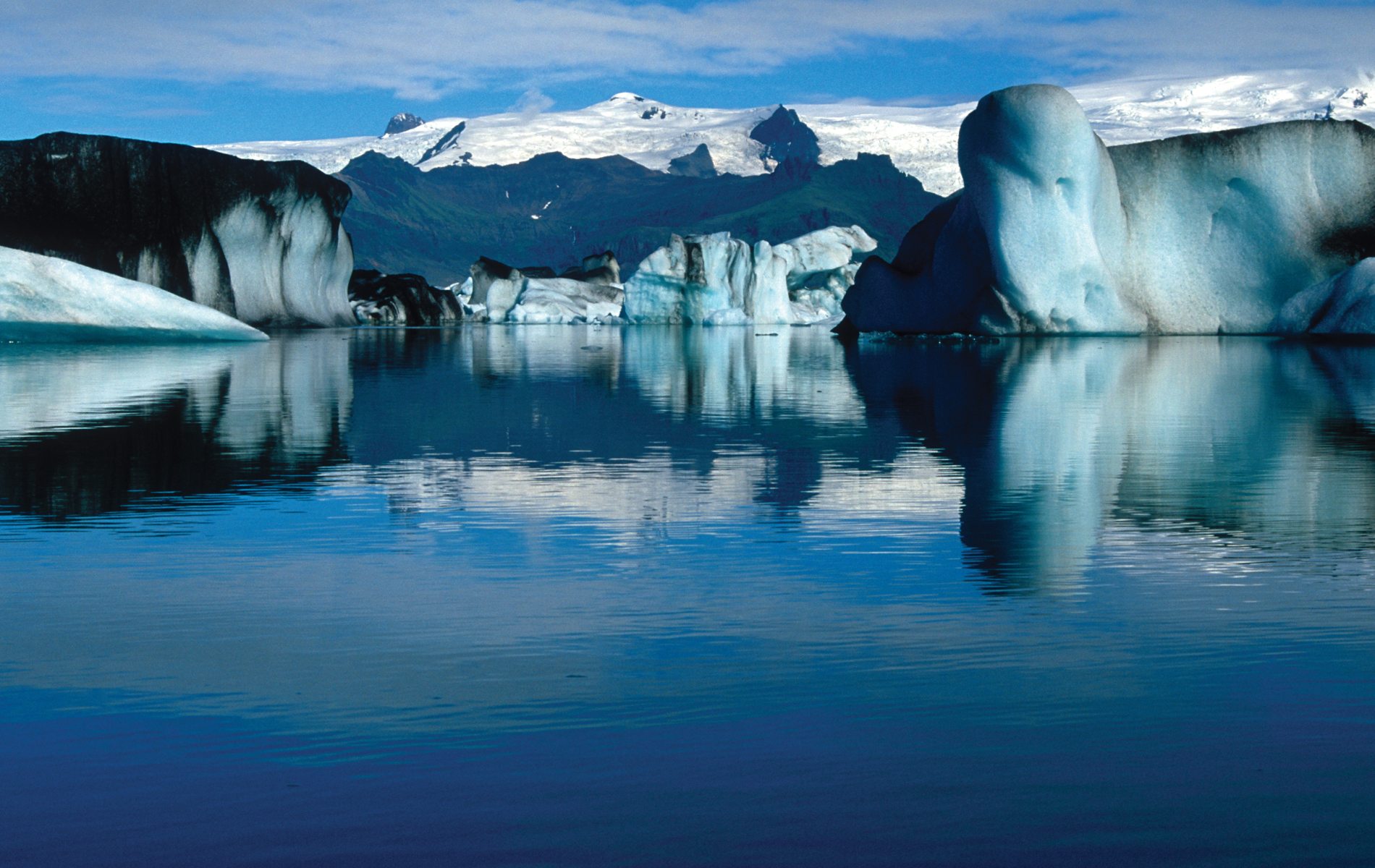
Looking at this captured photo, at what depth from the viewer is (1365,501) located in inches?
245

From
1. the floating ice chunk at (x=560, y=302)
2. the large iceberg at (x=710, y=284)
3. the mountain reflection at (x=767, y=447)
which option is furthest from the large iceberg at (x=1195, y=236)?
the floating ice chunk at (x=560, y=302)

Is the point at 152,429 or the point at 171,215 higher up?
the point at 171,215

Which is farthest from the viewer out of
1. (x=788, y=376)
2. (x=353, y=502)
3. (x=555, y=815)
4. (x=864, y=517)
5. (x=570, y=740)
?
(x=788, y=376)

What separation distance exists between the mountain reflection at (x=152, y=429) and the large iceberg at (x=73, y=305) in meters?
5.70

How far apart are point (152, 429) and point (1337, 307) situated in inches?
1161

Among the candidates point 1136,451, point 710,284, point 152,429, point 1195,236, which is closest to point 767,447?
point 1136,451

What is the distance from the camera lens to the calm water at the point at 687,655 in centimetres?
236

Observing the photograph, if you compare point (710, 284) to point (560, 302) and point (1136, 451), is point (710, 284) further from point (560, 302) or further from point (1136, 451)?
point (1136, 451)

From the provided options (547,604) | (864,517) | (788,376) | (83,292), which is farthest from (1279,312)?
(547,604)

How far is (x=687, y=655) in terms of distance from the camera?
3422mm

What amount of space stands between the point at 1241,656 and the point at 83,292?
24336 millimetres

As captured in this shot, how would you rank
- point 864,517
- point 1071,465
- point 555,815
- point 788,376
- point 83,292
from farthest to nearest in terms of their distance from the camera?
point 83,292 < point 788,376 < point 1071,465 < point 864,517 < point 555,815

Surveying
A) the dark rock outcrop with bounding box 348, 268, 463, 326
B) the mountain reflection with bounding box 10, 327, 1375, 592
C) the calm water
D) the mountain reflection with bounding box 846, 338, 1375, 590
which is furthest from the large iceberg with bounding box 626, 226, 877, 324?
the calm water

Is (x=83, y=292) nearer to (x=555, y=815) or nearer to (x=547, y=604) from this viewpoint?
(x=547, y=604)
